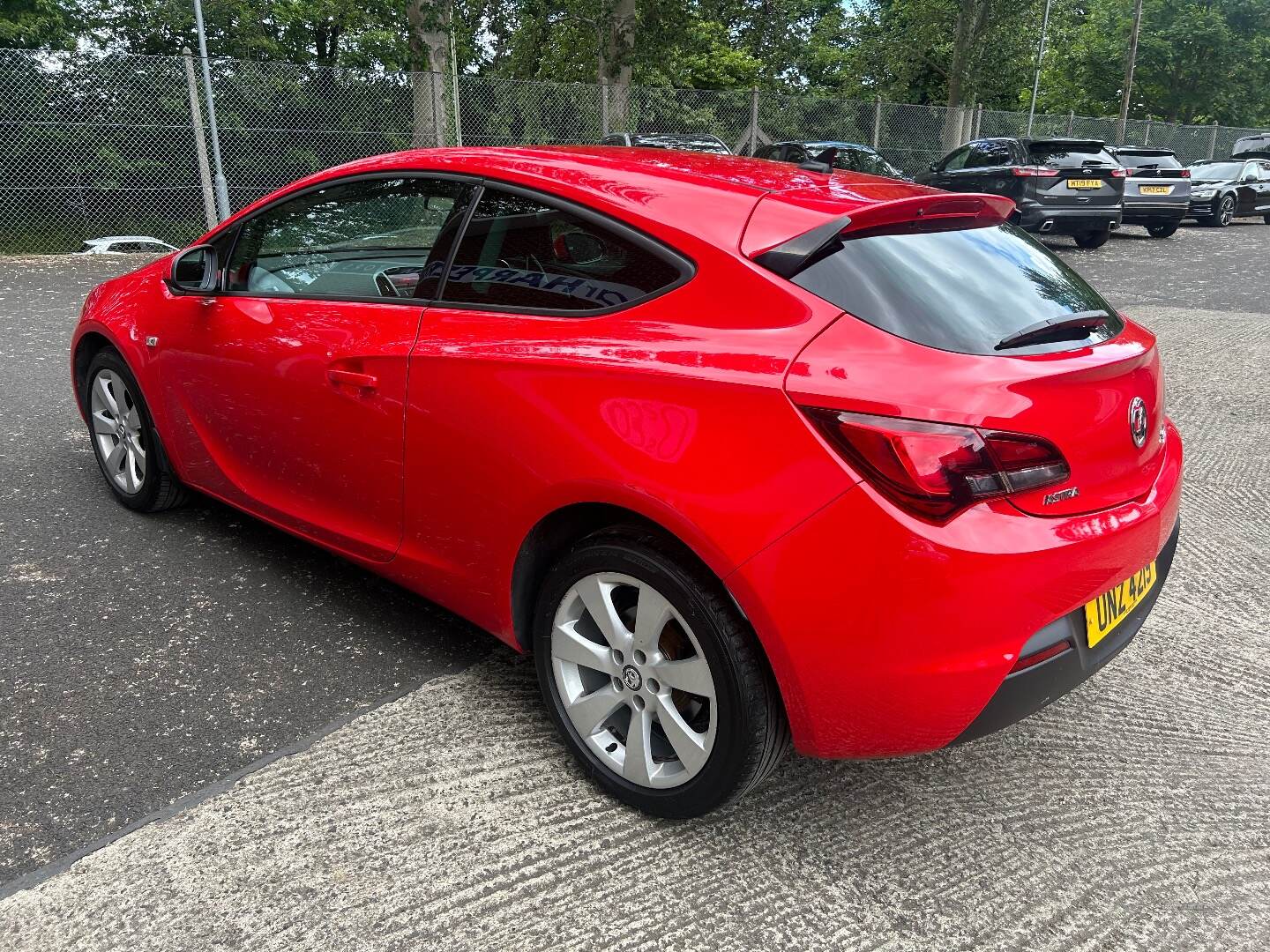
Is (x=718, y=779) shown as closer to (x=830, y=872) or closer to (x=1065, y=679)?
(x=830, y=872)

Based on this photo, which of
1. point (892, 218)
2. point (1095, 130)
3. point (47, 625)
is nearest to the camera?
point (892, 218)

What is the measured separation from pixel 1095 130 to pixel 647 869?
34.5 meters

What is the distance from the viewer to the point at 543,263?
2586 mm

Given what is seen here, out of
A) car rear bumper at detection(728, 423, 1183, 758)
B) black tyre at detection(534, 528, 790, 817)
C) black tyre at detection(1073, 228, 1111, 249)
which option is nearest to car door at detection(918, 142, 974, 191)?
black tyre at detection(1073, 228, 1111, 249)

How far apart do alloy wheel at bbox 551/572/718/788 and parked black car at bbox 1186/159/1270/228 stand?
81.3ft

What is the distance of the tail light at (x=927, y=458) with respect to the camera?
1.91 m

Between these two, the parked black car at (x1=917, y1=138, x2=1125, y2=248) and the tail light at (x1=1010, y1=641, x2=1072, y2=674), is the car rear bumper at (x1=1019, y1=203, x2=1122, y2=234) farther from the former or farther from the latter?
the tail light at (x1=1010, y1=641, x2=1072, y2=674)

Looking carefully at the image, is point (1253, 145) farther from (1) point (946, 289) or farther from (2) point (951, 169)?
(1) point (946, 289)

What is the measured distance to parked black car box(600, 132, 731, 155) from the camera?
14603 mm

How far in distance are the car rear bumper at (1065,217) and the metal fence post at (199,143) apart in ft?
39.6

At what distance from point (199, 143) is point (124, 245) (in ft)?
7.23

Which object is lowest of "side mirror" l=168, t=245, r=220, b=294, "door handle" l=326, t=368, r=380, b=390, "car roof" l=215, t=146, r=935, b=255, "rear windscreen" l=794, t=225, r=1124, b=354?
"door handle" l=326, t=368, r=380, b=390

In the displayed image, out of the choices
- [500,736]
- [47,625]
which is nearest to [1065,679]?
[500,736]

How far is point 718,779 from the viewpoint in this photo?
87.4 inches
